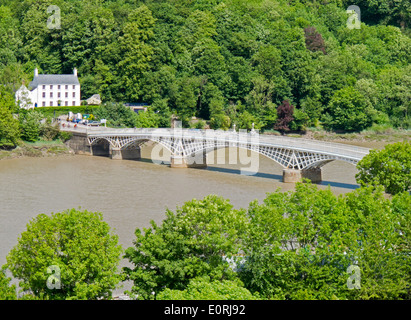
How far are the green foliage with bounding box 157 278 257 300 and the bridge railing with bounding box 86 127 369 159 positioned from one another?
27.3 m

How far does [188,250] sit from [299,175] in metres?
27.8

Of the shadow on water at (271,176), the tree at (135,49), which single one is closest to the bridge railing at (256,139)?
Result: the shadow on water at (271,176)

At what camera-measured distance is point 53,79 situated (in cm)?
8094

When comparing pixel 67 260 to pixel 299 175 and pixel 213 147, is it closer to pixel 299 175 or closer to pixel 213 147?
pixel 299 175

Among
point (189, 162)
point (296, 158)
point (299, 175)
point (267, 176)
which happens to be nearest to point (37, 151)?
point (189, 162)

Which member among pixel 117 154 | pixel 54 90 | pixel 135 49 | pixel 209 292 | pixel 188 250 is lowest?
pixel 209 292

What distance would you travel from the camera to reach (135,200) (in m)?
46.7

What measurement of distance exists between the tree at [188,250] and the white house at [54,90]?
52404mm

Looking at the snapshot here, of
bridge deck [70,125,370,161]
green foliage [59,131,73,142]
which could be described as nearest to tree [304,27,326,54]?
bridge deck [70,125,370,161]

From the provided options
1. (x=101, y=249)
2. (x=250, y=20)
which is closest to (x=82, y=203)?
(x=101, y=249)

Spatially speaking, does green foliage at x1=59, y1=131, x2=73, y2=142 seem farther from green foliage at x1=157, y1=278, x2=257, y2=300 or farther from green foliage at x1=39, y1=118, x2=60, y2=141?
green foliage at x1=157, y1=278, x2=257, y2=300

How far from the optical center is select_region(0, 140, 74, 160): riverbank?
63.8 m
